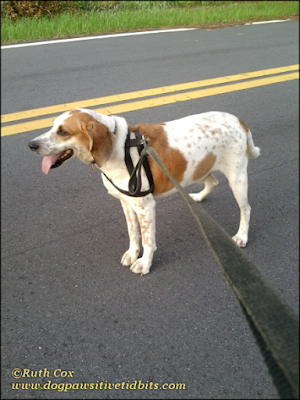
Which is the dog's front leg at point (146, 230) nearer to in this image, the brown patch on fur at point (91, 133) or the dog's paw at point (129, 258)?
the dog's paw at point (129, 258)

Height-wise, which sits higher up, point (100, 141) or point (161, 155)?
point (100, 141)

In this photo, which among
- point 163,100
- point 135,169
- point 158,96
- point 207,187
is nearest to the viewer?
point 135,169

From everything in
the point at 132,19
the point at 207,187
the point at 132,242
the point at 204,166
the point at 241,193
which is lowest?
the point at 132,242

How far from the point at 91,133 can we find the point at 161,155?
60 centimetres

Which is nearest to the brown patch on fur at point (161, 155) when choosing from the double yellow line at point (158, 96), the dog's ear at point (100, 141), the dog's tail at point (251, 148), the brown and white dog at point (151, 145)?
the brown and white dog at point (151, 145)

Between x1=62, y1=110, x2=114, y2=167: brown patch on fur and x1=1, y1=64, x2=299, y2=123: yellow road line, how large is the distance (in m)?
3.05

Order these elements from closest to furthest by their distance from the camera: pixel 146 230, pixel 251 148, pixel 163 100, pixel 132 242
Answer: pixel 146 230 → pixel 132 242 → pixel 251 148 → pixel 163 100

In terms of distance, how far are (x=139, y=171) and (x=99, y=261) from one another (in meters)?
0.96

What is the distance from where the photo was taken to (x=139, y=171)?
2.59 m

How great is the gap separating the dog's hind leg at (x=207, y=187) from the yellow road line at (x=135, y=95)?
96.1 inches

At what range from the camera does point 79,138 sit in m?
2.36

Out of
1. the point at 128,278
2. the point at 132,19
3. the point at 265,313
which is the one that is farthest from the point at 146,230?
the point at 132,19

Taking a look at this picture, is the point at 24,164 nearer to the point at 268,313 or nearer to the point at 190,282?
the point at 190,282

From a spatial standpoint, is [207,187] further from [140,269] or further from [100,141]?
[100,141]
